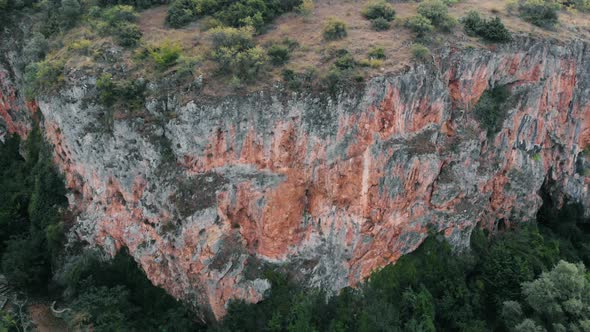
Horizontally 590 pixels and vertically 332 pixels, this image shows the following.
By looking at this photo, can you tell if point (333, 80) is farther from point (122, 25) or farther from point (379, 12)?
point (122, 25)

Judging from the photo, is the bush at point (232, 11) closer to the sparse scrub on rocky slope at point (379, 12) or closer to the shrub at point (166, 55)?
the shrub at point (166, 55)

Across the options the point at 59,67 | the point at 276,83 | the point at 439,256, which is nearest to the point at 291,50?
the point at 276,83

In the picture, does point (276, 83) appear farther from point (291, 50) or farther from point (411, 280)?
point (411, 280)

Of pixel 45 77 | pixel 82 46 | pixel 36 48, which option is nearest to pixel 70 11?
pixel 36 48

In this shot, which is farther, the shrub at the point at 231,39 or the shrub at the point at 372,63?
the shrub at the point at 231,39

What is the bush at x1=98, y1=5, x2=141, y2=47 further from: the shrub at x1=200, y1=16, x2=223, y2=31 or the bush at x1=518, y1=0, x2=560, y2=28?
the bush at x1=518, y1=0, x2=560, y2=28

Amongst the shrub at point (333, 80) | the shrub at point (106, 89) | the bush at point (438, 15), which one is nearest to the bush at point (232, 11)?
the shrub at point (106, 89)
